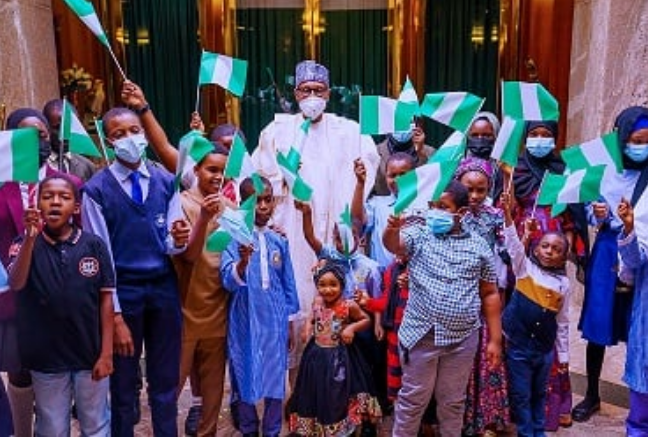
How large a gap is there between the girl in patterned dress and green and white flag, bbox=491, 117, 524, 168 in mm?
138

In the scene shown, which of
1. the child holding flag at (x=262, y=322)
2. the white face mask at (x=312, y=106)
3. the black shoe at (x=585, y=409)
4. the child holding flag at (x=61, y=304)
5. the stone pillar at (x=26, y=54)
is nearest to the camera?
the child holding flag at (x=61, y=304)

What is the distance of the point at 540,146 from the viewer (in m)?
3.62

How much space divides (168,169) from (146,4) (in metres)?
4.82

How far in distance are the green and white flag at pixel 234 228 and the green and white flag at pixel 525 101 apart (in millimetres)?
1209

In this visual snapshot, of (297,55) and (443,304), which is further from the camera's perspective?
(297,55)

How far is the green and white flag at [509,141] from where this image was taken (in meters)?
3.16

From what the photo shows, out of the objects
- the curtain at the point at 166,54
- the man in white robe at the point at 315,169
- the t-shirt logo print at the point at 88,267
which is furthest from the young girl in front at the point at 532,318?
the curtain at the point at 166,54

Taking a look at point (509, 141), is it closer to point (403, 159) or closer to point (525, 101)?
point (525, 101)

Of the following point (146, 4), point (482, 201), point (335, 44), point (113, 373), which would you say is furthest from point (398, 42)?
point (113, 373)

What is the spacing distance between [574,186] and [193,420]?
2112mm

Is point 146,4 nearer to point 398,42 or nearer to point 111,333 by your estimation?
point 398,42

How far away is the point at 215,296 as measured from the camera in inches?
127

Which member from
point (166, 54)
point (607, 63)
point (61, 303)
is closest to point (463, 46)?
point (607, 63)

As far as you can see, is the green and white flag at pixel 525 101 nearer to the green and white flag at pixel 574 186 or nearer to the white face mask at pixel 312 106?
the green and white flag at pixel 574 186
